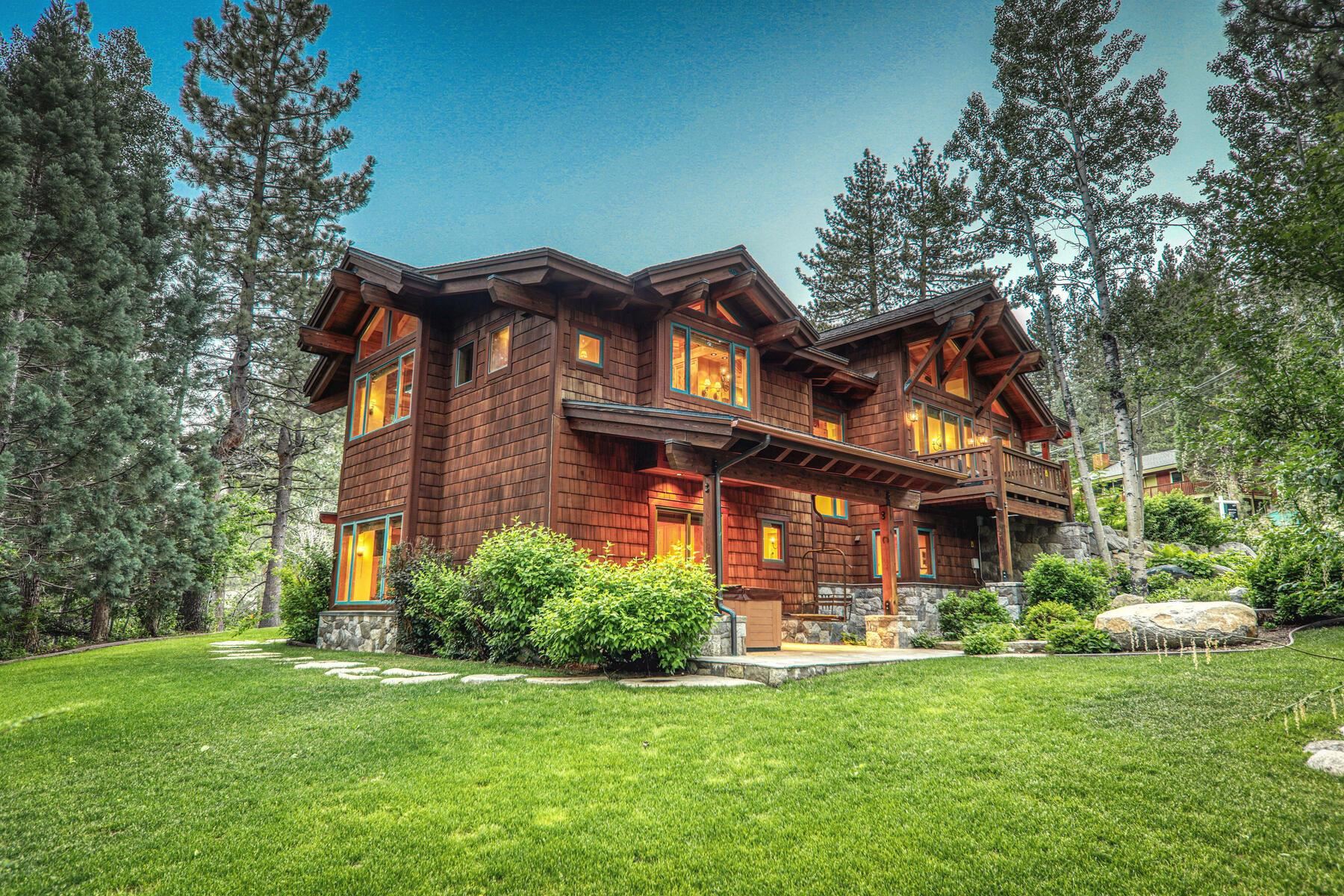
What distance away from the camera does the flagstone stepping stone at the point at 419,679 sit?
768 centimetres

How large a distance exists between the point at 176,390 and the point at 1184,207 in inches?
972

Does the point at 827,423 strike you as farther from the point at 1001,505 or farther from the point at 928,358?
the point at 1001,505

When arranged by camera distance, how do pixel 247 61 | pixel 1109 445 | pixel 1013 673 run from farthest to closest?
pixel 1109 445
pixel 247 61
pixel 1013 673

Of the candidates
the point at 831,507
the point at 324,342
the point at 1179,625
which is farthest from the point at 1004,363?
the point at 324,342

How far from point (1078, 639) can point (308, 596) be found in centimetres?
1400

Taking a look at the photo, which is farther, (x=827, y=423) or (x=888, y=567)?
(x=827, y=423)

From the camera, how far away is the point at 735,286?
41.7 ft

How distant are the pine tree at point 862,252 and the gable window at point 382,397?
59.3ft

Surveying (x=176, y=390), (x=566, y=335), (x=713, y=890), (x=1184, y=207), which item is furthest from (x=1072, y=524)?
(x=176, y=390)

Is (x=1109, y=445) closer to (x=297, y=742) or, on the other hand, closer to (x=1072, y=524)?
(x=1072, y=524)

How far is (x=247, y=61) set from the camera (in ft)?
64.8

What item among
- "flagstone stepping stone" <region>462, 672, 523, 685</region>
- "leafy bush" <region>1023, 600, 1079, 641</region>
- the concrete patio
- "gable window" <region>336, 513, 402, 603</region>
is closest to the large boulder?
"leafy bush" <region>1023, 600, 1079, 641</region>

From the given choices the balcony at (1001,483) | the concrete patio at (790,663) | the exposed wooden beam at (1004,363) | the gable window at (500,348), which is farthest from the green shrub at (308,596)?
the exposed wooden beam at (1004,363)

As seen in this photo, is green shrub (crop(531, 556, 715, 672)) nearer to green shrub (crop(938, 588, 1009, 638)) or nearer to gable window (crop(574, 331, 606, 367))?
gable window (crop(574, 331, 606, 367))
